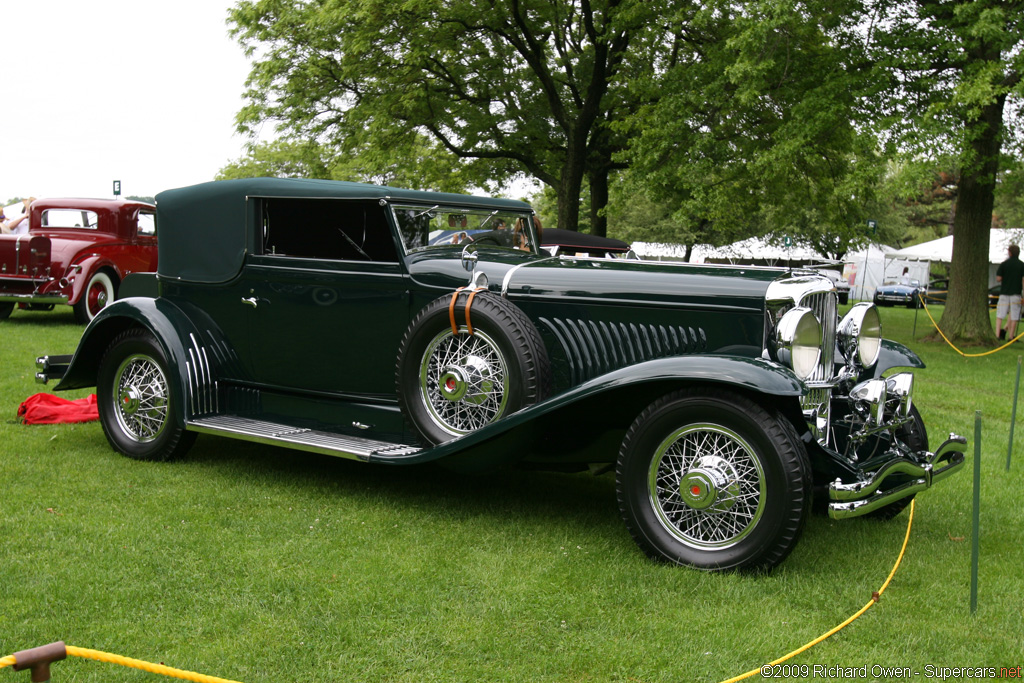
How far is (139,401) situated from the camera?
18.5 feet

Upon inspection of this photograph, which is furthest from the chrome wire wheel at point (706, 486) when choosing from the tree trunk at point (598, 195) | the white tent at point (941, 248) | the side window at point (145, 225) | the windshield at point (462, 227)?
the white tent at point (941, 248)

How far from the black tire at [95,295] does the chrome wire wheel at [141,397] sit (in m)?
8.69

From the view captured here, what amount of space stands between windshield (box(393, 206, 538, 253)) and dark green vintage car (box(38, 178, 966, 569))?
0.01 m

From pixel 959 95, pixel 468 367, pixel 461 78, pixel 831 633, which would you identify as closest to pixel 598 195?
pixel 461 78

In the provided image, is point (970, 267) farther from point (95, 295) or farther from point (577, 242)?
point (95, 295)

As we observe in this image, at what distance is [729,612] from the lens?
346 cm

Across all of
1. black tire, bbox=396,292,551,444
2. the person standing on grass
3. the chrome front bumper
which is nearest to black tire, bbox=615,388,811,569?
the chrome front bumper

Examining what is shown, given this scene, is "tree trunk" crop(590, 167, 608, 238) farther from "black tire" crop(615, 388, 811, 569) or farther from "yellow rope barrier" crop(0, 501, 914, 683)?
"black tire" crop(615, 388, 811, 569)

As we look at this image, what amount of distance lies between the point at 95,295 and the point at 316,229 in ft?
33.0

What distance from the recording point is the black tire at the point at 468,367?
171 inches

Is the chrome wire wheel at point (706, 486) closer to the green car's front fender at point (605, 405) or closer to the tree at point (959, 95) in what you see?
the green car's front fender at point (605, 405)

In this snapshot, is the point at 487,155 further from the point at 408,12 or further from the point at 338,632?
the point at 338,632

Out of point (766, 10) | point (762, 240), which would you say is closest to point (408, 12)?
point (766, 10)

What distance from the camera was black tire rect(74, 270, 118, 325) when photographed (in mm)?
13688
